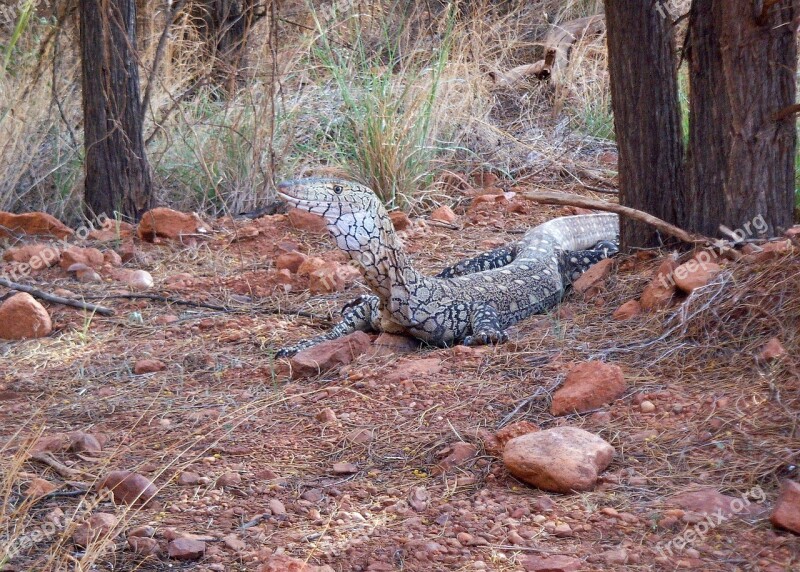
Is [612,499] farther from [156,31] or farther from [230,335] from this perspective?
[156,31]

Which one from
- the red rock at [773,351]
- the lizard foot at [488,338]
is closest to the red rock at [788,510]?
the red rock at [773,351]

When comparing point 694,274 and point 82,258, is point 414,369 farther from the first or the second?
point 82,258

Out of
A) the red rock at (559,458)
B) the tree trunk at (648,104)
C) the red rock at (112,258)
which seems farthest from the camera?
the red rock at (112,258)

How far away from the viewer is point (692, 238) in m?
4.77

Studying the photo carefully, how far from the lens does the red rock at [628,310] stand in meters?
4.62

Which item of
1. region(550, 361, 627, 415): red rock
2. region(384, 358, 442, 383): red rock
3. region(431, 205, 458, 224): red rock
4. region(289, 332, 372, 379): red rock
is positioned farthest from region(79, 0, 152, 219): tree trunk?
region(550, 361, 627, 415): red rock

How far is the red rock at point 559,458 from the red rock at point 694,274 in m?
1.30

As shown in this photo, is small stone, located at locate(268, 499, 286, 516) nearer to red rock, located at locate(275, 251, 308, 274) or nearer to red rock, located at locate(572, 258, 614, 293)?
red rock, located at locate(572, 258, 614, 293)

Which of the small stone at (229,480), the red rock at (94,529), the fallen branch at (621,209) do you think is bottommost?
the small stone at (229,480)

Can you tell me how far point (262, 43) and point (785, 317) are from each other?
270 inches

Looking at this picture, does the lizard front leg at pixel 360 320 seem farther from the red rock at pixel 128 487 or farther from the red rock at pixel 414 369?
the red rock at pixel 128 487

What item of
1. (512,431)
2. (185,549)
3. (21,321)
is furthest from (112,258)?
(185,549)

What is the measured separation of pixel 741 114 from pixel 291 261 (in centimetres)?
301

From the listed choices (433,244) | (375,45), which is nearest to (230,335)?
(433,244)
